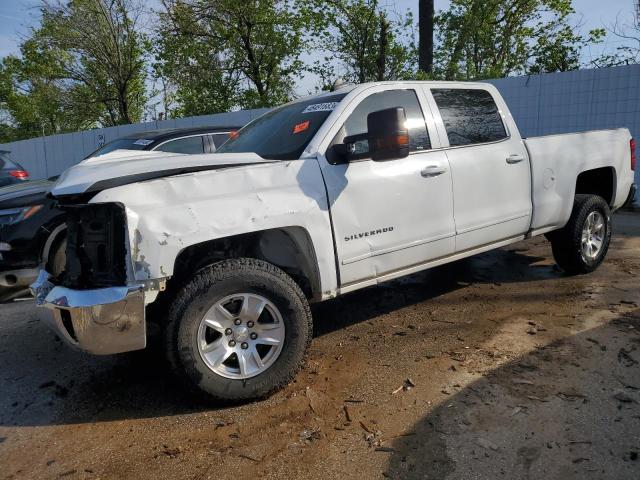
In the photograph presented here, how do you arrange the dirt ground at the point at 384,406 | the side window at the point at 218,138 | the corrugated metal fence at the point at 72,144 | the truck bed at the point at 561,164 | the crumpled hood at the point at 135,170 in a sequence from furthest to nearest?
the corrugated metal fence at the point at 72,144 < the side window at the point at 218,138 < the truck bed at the point at 561,164 < the crumpled hood at the point at 135,170 < the dirt ground at the point at 384,406

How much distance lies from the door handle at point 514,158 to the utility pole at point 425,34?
425 inches

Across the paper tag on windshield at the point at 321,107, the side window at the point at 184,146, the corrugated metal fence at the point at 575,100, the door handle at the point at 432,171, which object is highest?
the corrugated metal fence at the point at 575,100

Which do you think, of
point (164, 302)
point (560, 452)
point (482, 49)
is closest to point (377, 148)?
point (164, 302)

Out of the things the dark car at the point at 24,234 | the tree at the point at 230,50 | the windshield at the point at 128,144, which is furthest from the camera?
the tree at the point at 230,50

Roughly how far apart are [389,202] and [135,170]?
1.71 m

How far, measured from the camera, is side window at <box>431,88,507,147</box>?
424 cm

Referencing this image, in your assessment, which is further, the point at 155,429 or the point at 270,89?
the point at 270,89

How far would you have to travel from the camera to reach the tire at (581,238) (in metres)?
5.12

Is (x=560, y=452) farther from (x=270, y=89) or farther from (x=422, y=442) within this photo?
(x=270, y=89)

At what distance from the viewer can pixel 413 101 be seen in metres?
4.06

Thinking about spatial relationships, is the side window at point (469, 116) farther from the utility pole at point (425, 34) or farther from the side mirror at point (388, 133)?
the utility pole at point (425, 34)

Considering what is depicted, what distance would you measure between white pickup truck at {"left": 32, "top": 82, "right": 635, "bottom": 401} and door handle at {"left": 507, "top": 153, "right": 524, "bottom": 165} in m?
0.02

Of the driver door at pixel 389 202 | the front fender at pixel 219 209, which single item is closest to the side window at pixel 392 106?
the driver door at pixel 389 202

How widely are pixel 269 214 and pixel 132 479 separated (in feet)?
5.16
